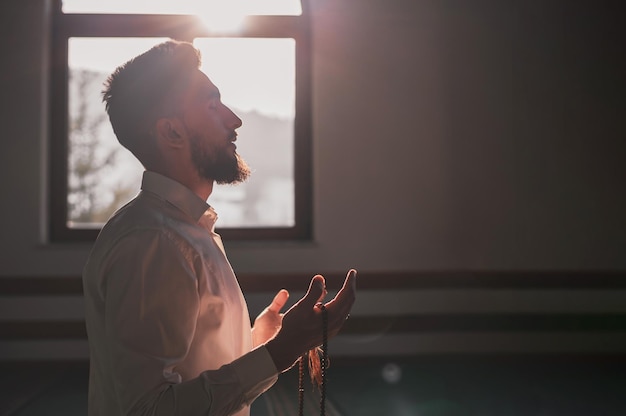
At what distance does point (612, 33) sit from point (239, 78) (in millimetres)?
2598

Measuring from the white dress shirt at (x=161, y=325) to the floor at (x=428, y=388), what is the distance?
2145mm

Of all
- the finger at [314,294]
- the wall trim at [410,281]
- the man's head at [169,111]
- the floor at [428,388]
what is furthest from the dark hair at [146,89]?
the wall trim at [410,281]

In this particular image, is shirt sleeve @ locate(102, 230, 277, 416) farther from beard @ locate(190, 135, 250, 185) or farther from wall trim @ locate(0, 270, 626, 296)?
wall trim @ locate(0, 270, 626, 296)

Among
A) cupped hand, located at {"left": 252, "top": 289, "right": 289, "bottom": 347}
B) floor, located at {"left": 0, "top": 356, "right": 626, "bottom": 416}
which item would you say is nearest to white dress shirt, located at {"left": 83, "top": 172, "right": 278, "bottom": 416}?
cupped hand, located at {"left": 252, "top": 289, "right": 289, "bottom": 347}

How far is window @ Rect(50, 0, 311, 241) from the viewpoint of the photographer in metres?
4.08

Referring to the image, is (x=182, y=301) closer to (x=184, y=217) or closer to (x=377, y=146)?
(x=184, y=217)

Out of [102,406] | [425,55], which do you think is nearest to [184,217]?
[102,406]

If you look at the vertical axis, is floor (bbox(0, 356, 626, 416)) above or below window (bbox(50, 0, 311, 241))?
below

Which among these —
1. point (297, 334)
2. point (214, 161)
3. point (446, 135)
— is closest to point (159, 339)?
point (297, 334)

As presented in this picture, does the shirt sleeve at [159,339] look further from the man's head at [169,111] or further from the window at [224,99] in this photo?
the window at [224,99]

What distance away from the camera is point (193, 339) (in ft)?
2.92

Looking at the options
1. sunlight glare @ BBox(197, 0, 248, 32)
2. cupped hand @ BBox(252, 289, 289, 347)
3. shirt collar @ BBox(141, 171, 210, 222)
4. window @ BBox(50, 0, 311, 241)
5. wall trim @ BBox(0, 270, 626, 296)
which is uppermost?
sunlight glare @ BBox(197, 0, 248, 32)

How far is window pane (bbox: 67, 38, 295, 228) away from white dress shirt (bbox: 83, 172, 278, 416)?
319cm

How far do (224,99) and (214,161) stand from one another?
10.3 feet
